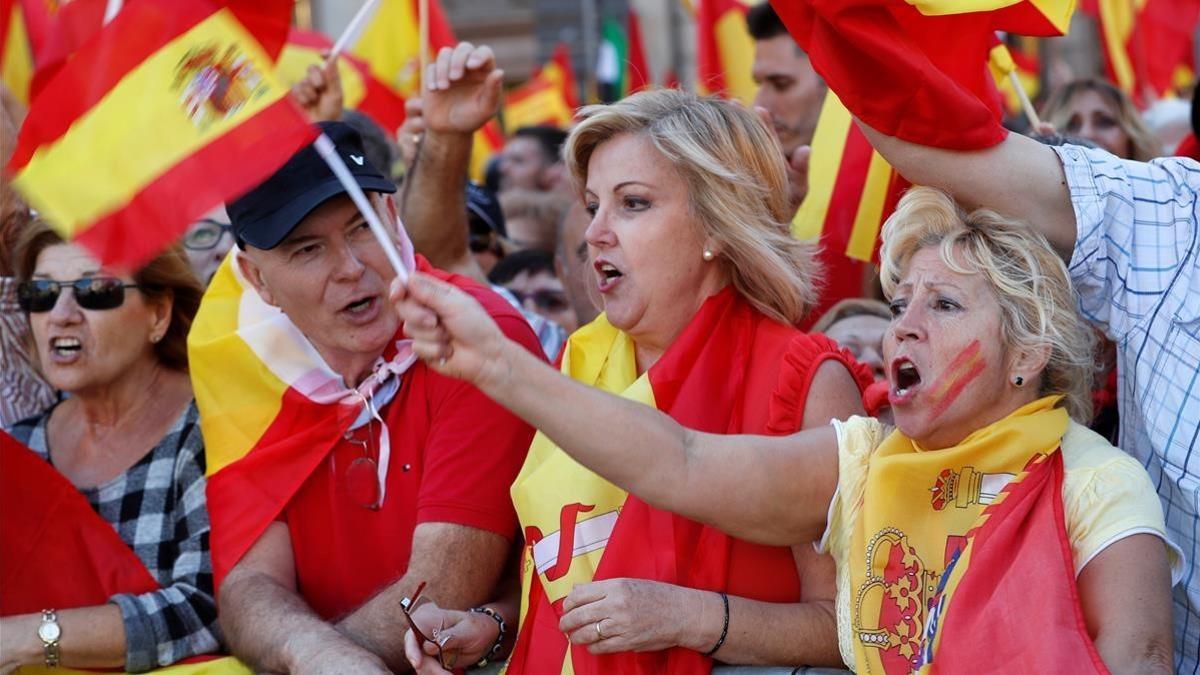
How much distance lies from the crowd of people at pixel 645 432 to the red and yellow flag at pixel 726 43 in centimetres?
277

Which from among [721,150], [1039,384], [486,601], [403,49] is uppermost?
[721,150]

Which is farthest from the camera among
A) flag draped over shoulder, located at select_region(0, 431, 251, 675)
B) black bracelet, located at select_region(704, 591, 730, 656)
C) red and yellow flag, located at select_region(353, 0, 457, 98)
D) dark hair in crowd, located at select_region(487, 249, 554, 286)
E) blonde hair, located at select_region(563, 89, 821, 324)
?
red and yellow flag, located at select_region(353, 0, 457, 98)

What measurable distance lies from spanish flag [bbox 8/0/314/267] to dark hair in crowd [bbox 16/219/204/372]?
51.4 inches

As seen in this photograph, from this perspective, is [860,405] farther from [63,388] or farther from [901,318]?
[63,388]

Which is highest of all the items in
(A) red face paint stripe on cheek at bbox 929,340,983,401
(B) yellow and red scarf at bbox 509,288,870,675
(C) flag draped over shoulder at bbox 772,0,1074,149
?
(C) flag draped over shoulder at bbox 772,0,1074,149

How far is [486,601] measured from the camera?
3494mm

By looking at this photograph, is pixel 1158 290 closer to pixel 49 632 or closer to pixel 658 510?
pixel 658 510

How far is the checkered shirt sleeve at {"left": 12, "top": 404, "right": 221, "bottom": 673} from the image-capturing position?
3.68m

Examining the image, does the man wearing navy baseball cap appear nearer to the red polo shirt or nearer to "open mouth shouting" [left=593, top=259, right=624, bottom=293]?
the red polo shirt

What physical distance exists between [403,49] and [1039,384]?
504cm

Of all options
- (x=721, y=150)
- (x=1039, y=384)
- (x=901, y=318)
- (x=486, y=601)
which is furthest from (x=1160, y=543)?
(x=486, y=601)

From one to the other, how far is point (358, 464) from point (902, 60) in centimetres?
159

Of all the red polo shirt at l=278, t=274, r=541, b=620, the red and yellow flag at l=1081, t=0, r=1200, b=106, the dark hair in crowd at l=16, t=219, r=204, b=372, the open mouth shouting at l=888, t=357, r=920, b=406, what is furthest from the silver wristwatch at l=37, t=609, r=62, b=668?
the red and yellow flag at l=1081, t=0, r=1200, b=106

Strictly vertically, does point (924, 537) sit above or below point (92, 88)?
below
